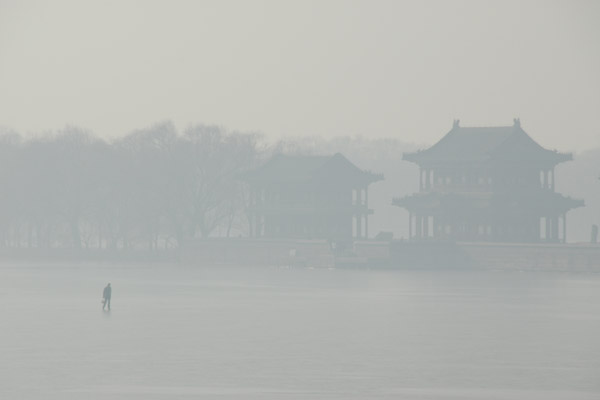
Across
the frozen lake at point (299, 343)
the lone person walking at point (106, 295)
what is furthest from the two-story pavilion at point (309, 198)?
the lone person walking at point (106, 295)

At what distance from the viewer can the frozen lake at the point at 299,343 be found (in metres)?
36.1

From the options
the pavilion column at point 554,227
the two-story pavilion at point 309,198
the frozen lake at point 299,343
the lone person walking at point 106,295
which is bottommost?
the frozen lake at point 299,343

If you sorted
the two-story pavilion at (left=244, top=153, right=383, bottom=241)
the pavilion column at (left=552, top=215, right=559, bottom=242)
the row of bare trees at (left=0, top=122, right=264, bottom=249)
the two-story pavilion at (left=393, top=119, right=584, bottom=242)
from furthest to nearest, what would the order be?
the row of bare trees at (left=0, top=122, right=264, bottom=249), the two-story pavilion at (left=244, top=153, right=383, bottom=241), the pavilion column at (left=552, top=215, right=559, bottom=242), the two-story pavilion at (left=393, top=119, right=584, bottom=242)

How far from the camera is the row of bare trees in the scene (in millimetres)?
136375

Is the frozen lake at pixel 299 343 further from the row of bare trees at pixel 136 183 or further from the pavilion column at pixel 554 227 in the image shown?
the row of bare trees at pixel 136 183

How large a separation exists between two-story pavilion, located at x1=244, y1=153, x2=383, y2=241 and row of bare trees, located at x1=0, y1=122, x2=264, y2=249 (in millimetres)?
3725

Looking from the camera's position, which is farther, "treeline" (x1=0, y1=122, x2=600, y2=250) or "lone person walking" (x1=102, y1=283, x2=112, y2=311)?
"treeline" (x1=0, y1=122, x2=600, y2=250)

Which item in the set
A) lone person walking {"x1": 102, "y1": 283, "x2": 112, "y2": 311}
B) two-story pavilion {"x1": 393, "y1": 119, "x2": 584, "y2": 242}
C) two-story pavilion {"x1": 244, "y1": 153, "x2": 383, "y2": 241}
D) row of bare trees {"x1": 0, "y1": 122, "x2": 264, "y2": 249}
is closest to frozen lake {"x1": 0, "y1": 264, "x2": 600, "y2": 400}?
lone person walking {"x1": 102, "y1": 283, "x2": 112, "y2": 311}

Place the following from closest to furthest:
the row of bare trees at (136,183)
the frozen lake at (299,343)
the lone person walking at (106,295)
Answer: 1. the frozen lake at (299,343)
2. the lone person walking at (106,295)
3. the row of bare trees at (136,183)

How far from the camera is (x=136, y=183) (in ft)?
447

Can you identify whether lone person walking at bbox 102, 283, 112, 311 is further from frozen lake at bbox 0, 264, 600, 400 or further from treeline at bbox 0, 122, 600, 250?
treeline at bbox 0, 122, 600, 250

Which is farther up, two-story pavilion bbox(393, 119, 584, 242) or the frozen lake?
two-story pavilion bbox(393, 119, 584, 242)

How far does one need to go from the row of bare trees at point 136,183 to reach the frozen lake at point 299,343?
50.0 m

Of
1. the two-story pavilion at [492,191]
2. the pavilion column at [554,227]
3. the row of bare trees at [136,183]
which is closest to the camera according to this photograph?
the two-story pavilion at [492,191]
